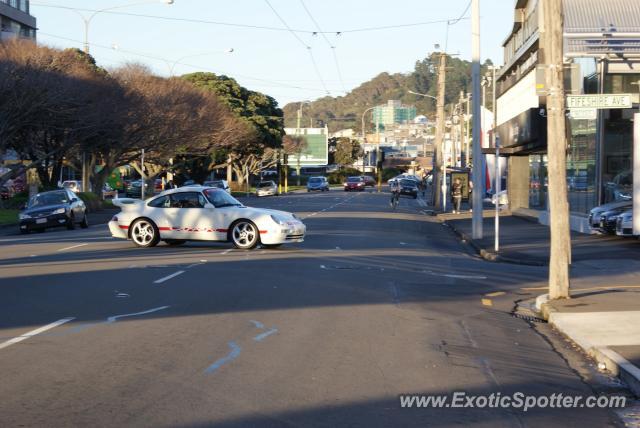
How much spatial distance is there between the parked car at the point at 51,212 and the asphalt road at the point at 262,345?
13.4m

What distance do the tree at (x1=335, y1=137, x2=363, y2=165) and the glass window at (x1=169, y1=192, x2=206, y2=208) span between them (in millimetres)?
128492

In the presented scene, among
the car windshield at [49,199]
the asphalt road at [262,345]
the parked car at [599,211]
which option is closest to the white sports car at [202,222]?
the asphalt road at [262,345]

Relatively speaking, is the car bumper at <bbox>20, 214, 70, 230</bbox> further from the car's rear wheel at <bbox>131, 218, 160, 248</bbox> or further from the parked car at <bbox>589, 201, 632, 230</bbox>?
the parked car at <bbox>589, 201, 632, 230</bbox>

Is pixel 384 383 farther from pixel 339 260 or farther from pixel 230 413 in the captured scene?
pixel 339 260

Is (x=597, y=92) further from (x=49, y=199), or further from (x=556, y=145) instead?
(x=49, y=199)

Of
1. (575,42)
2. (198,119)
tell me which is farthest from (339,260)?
(198,119)

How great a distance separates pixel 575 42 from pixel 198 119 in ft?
113

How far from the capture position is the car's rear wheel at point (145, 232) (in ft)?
72.2

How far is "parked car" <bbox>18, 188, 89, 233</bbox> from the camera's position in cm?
3173

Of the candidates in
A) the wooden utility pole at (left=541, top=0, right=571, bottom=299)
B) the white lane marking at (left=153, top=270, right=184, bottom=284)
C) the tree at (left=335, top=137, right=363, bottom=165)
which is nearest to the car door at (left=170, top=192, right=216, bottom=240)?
the white lane marking at (left=153, top=270, right=184, bottom=284)

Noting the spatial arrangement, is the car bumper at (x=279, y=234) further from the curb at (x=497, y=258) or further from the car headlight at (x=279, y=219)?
the curb at (x=497, y=258)

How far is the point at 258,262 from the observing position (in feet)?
60.9

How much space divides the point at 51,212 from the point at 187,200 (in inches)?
472

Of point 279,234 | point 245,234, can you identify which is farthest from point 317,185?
point 279,234
